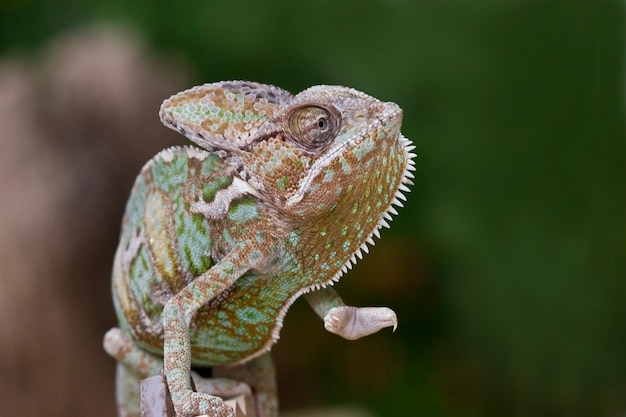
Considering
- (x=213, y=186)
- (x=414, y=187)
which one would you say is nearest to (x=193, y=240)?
(x=213, y=186)

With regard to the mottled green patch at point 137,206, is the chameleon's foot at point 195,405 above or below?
below

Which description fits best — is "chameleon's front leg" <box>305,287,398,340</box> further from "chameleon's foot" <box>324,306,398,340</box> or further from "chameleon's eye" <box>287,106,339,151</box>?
"chameleon's eye" <box>287,106,339,151</box>

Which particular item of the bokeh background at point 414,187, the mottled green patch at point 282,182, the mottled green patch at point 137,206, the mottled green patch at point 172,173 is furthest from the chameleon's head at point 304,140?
the bokeh background at point 414,187

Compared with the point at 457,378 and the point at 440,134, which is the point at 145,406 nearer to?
the point at 440,134

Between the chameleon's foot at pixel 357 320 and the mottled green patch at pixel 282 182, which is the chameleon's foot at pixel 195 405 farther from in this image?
the mottled green patch at pixel 282 182

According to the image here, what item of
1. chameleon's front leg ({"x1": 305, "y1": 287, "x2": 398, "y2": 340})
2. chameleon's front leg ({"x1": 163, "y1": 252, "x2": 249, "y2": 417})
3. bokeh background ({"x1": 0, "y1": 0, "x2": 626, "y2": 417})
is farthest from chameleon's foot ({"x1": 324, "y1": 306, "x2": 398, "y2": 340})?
bokeh background ({"x1": 0, "y1": 0, "x2": 626, "y2": 417})

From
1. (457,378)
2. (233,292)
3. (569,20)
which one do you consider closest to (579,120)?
(569,20)
